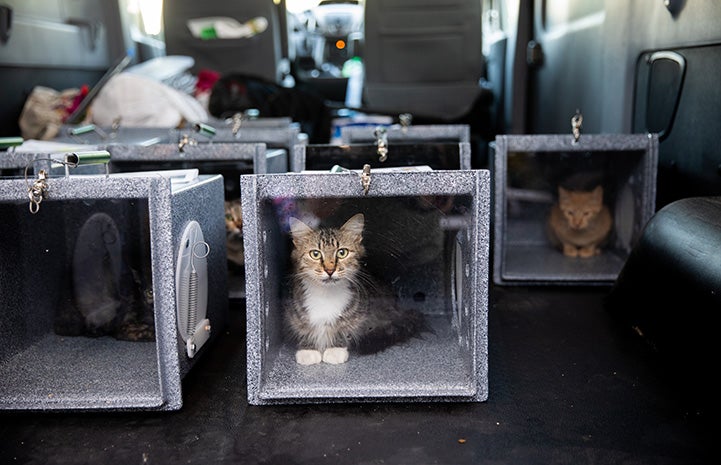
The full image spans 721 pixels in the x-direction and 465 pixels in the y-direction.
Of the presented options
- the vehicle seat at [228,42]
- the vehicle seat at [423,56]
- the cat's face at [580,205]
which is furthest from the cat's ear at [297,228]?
the vehicle seat at [228,42]

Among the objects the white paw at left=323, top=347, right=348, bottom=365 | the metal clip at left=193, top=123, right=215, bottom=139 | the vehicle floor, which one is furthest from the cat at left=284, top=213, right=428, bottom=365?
the metal clip at left=193, top=123, right=215, bottom=139

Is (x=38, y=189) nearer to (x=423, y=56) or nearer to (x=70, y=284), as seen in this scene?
(x=70, y=284)

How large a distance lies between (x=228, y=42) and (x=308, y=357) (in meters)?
2.48

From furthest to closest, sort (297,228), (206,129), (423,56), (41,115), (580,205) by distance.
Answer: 1. (423,56)
2. (41,115)
3. (580,205)
4. (206,129)
5. (297,228)

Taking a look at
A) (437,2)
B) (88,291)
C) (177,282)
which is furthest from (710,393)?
(437,2)

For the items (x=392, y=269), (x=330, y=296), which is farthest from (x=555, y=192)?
(x=330, y=296)

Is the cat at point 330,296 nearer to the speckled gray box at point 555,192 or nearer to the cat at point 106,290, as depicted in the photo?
the cat at point 106,290

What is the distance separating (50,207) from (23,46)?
59.2 inches

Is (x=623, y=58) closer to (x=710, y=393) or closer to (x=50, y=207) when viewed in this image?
(x=710, y=393)

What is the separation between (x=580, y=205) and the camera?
6.54 ft

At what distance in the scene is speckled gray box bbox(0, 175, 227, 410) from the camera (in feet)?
3.71

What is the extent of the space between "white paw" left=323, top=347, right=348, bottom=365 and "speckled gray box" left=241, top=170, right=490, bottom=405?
1 cm

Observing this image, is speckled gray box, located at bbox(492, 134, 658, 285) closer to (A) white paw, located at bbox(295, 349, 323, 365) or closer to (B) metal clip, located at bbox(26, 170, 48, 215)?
(A) white paw, located at bbox(295, 349, 323, 365)

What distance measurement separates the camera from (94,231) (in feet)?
4.77
